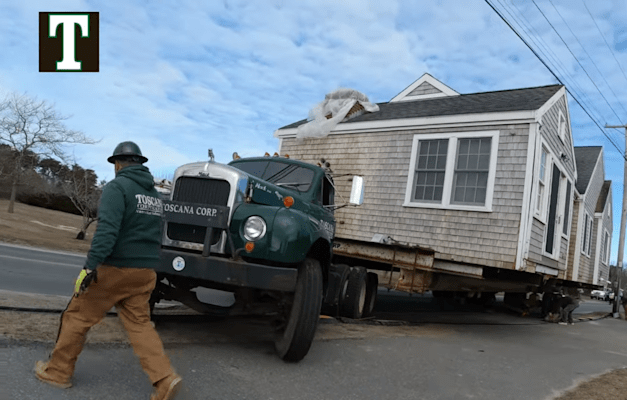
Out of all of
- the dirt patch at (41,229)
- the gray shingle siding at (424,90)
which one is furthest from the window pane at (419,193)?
the dirt patch at (41,229)

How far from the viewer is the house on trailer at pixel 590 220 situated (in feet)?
57.7

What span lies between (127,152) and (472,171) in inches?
322

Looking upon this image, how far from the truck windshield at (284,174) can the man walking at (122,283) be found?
10.0ft

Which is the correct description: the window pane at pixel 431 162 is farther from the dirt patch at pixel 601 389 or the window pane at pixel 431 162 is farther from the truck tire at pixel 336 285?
the dirt patch at pixel 601 389

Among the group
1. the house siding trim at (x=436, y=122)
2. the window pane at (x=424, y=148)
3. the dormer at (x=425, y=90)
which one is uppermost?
the dormer at (x=425, y=90)

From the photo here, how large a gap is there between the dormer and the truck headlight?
9576mm

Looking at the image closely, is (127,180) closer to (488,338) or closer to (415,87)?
(488,338)

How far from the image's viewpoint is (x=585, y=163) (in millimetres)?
20219

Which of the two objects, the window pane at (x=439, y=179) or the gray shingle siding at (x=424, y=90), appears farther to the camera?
the gray shingle siding at (x=424, y=90)

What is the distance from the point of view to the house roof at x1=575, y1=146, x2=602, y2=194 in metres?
18.3

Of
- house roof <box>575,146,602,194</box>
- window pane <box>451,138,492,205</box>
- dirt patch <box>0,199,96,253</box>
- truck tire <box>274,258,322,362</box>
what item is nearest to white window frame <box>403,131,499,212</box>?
window pane <box>451,138,492,205</box>

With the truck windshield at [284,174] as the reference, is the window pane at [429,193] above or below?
above

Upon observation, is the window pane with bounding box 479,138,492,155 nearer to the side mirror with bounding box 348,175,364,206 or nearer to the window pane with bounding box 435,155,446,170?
the window pane with bounding box 435,155,446,170

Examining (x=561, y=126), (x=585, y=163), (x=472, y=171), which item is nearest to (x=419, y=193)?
(x=472, y=171)
